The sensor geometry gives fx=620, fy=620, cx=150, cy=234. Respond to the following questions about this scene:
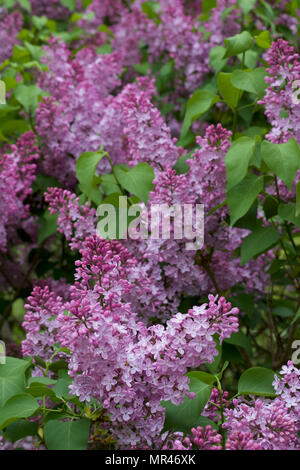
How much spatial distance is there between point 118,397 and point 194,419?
191 mm

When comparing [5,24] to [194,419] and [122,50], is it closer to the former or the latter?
[122,50]

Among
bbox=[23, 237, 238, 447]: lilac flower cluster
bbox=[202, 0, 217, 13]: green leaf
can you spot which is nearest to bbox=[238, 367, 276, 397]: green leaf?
bbox=[23, 237, 238, 447]: lilac flower cluster

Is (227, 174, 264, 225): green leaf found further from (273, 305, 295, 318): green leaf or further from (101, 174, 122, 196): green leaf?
(273, 305, 295, 318): green leaf

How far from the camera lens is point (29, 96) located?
8.75ft

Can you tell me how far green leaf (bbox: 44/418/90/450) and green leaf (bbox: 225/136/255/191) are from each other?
2.65ft

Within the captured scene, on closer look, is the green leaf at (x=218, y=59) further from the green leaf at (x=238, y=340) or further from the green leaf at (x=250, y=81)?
the green leaf at (x=238, y=340)

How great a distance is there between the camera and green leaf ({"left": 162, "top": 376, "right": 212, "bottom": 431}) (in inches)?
59.1

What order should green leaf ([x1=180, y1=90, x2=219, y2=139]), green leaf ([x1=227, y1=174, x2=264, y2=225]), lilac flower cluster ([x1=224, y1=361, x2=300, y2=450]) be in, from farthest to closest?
1. green leaf ([x1=180, y1=90, x2=219, y2=139])
2. green leaf ([x1=227, y1=174, x2=264, y2=225])
3. lilac flower cluster ([x1=224, y1=361, x2=300, y2=450])

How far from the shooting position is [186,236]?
2.00 m

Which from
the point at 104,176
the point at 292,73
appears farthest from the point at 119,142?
the point at 292,73

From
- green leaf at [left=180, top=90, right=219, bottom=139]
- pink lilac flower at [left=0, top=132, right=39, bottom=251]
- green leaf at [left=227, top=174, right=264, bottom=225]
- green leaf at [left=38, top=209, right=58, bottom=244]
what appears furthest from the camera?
green leaf at [left=38, top=209, right=58, bottom=244]

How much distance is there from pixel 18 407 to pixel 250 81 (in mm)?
1275


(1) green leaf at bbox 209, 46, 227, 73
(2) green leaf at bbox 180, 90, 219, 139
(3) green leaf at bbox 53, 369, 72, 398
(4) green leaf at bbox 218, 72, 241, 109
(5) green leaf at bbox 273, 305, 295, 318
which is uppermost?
(1) green leaf at bbox 209, 46, 227, 73

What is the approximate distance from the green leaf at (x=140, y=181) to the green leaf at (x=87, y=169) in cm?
11
